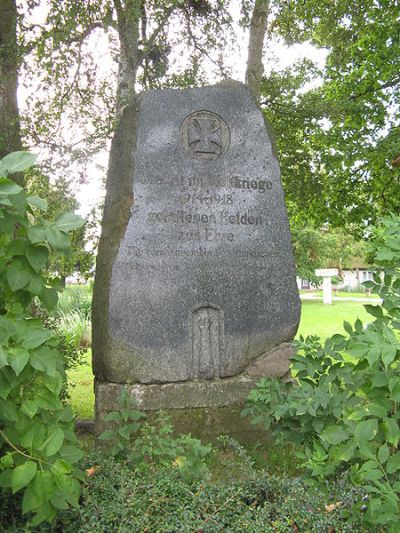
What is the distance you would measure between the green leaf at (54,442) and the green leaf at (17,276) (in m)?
0.51

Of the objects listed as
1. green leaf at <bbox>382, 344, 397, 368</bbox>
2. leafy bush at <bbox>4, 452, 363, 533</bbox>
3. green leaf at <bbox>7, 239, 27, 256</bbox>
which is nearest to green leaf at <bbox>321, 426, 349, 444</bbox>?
leafy bush at <bbox>4, 452, 363, 533</bbox>

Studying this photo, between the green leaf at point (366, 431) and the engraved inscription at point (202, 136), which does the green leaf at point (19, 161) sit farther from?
the engraved inscription at point (202, 136)

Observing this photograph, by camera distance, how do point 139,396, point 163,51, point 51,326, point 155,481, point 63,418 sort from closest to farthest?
point 63,418, point 155,481, point 139,396, point 51,326, point 163,51

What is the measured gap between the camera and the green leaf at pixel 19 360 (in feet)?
5.90

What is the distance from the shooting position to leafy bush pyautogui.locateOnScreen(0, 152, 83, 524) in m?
1.89

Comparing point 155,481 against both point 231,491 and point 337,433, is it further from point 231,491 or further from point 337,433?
point 337,433

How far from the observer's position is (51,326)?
5816 millimetres

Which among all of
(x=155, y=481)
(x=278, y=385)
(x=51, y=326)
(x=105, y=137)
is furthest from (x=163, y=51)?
(x=155, y=481)

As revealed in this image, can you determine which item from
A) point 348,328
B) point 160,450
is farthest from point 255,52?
point 348,328

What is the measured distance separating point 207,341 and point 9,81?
133 inches

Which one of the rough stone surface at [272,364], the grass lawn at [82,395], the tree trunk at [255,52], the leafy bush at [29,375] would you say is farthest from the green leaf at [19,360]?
the tree trunk at [255,52]

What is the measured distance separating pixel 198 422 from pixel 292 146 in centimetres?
716

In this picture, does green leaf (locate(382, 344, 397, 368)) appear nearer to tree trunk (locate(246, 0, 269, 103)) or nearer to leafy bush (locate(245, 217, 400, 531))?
leafy bush (locate(245, 217, 400, 531))

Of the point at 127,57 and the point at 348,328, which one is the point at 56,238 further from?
the point at 127,57
